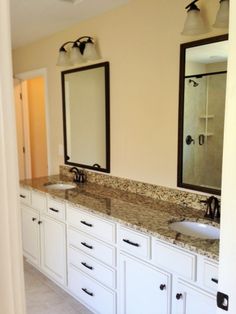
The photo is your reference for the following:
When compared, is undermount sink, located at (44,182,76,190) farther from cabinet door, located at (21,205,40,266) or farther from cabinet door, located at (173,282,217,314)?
cabinet door, located at (173,282,217,314)

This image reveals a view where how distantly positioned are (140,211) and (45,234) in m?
1.23

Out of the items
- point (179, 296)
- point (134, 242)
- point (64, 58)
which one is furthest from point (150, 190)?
point (64, 58)

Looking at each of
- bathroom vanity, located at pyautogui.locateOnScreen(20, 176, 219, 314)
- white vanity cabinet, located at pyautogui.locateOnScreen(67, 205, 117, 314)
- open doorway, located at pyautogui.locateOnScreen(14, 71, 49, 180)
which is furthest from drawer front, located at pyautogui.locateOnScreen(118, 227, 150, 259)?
open doorway, located at pyautogui.locateOnScreen(14, 71, 49, 180)

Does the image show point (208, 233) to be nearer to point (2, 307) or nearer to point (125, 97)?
point (125, 97)

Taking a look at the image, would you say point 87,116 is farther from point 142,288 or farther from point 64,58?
point 142,288

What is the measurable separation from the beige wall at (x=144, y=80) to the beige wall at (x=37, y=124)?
1864 mm

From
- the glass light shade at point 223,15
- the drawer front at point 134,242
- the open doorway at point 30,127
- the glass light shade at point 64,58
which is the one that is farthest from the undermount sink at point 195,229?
the open doorway at point 30,127

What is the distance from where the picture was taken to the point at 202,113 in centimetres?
225

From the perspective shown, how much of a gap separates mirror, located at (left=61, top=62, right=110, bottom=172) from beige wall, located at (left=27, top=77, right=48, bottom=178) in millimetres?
1360

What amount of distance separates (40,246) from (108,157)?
1136 millimetres

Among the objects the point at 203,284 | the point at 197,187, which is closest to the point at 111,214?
the point at 197,187

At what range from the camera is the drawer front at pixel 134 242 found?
1.96 m

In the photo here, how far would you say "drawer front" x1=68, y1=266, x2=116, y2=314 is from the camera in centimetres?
231

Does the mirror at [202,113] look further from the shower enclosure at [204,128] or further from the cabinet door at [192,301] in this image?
the cabinet door at [192,301]
